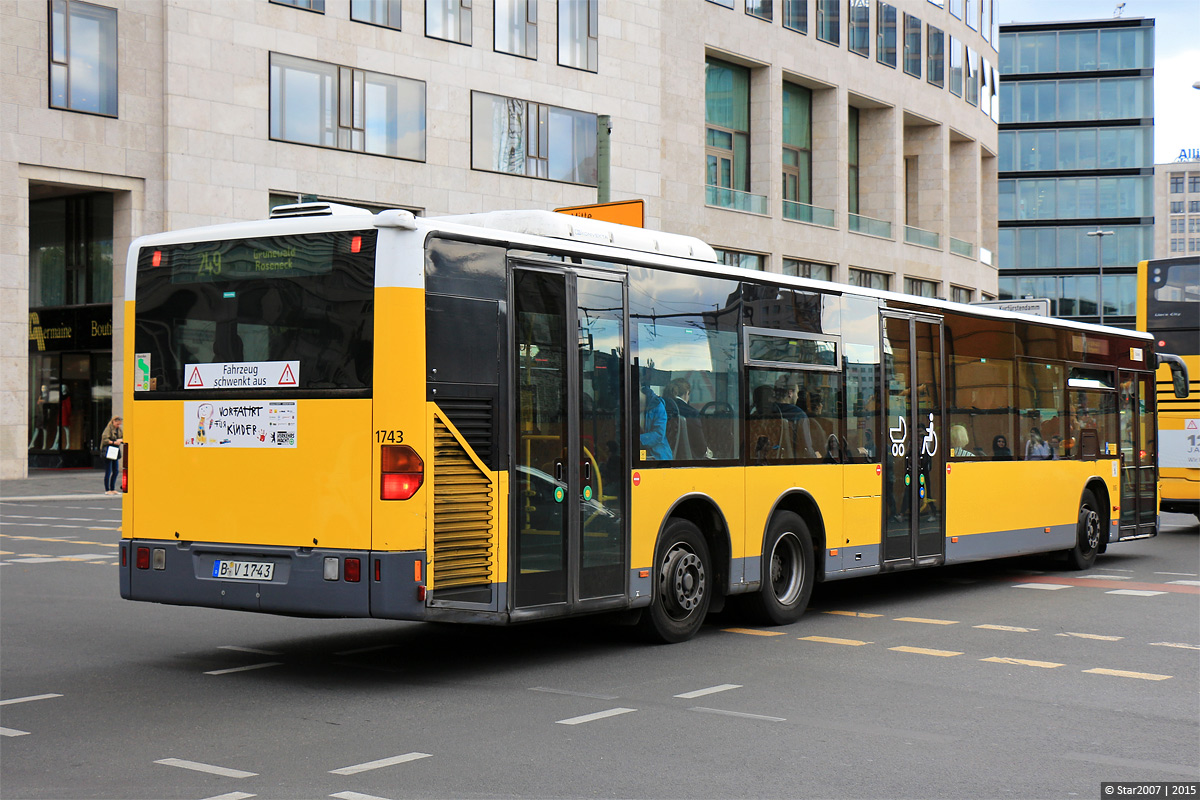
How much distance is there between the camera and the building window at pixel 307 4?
114 feet

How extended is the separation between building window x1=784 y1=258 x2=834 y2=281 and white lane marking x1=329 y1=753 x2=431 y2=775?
43.2 metres

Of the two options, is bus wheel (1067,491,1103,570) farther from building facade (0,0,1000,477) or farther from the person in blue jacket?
building facade (0,0,1000,477)

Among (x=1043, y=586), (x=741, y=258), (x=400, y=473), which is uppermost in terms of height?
(x=741, y=258)

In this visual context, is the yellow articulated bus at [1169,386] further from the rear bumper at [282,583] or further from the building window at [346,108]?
the building window at [346,108]

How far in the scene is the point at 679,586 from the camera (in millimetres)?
10398

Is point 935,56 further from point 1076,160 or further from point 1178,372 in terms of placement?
point 1076,160

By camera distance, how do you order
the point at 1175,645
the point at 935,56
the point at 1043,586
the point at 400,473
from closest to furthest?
the point at 400,473 < the point at 1175,645 < the point at 1043,586 < the point at 935,56

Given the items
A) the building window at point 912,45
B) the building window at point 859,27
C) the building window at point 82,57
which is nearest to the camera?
the building window at point 82,57

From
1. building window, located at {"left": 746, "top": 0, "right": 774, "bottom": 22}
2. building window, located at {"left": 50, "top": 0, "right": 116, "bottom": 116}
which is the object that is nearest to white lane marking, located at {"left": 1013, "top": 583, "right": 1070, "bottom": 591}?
building window, located at {"left": 50, "top": 0, "right": 116, "bottom": 116}

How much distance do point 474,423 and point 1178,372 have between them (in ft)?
50.2

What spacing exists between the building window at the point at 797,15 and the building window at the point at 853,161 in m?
6.04

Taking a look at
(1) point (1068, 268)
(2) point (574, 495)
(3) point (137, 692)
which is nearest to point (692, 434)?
(2) point (574, 495)

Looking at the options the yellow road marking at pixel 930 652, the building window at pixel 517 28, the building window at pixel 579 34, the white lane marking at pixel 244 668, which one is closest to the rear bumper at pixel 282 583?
the white lane marking at pixel 244 668

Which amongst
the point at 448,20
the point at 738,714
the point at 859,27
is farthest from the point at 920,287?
the point at 738,714
